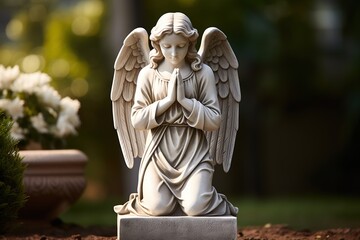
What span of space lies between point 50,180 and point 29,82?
4.14ft

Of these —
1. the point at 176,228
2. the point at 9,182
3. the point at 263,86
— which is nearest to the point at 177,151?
the point at 176,228

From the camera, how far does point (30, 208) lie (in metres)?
9.77

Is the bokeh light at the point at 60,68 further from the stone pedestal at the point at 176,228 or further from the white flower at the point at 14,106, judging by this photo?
the stone pedestal at the point at 176,228

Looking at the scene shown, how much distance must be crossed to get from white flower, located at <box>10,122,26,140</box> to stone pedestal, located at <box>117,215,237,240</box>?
111 inches

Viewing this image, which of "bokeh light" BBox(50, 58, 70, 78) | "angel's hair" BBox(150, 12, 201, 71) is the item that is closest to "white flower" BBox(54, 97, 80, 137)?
"angel's hair" BBox(150, 12, 201, 71)

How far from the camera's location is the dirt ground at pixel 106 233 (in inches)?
330

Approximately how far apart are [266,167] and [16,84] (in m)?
12.1

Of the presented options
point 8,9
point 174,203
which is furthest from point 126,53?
point 8,9

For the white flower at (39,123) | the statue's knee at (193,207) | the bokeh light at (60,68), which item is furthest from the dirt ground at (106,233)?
the bokeh light at (60,68)

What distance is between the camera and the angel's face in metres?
7.79

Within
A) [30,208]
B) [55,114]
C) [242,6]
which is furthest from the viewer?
[242,6]

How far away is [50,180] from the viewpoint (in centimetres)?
969

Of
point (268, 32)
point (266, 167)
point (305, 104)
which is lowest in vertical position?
point (266, 167)

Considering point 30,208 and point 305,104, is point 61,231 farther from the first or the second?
point 305,104
